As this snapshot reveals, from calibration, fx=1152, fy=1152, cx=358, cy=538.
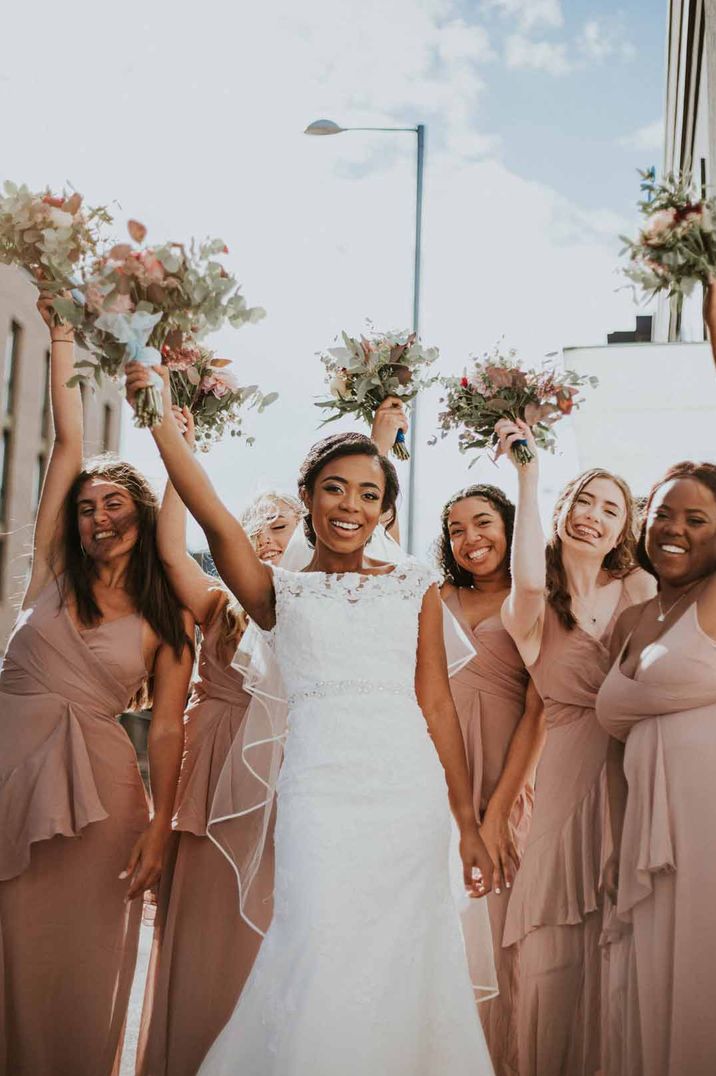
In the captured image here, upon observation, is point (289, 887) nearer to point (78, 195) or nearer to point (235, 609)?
point (235, 609)

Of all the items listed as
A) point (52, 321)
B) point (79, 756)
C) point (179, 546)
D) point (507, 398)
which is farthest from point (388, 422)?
point (79, 756)

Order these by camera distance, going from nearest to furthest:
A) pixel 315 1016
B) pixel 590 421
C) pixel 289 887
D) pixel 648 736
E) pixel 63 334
Answer: pixel 315 1016, pixel 289 887, pixel 648 736, pixel 63 334, pixel 590 421

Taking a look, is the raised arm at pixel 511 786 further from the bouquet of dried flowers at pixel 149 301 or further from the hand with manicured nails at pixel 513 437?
the bouquet of dried flowers at pixel 149 301

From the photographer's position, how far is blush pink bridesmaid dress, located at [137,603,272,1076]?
471 centimetres

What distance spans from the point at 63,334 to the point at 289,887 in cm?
236

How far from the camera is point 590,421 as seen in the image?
755cm

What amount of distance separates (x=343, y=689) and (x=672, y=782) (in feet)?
4.03

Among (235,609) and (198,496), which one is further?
(235,609)

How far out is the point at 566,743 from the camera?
4973mm

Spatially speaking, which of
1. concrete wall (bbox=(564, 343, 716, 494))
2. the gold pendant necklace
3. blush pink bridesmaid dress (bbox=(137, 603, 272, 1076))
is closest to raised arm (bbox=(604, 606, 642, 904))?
the gold pendant necklace

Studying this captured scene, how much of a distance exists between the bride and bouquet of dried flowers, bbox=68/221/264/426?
0.17 m

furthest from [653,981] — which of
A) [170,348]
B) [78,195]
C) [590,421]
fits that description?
[590,421]

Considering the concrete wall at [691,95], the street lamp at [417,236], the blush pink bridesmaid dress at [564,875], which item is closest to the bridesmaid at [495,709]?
the blush pink bridesmaid dress at [564,875]

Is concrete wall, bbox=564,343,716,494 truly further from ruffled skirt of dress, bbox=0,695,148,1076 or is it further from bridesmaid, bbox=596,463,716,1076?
ruffled skirt of dress, bbox=0,695,148,1076
